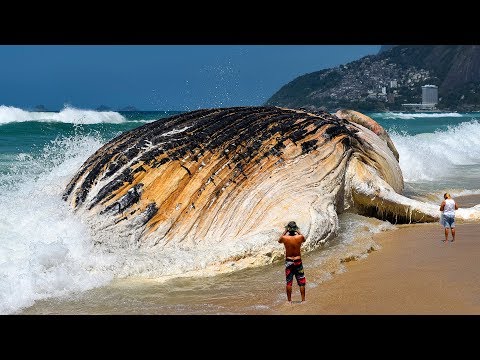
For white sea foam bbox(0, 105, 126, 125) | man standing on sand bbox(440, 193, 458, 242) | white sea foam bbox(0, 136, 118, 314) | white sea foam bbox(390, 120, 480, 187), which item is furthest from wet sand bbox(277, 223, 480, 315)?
white sea foam bbox(0, 105, 126, 125)

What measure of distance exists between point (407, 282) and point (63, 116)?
3474 centimetres

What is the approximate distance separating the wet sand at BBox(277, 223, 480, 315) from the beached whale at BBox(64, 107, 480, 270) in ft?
2.25

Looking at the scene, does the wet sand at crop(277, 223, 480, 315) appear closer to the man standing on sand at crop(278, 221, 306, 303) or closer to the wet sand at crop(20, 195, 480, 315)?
the wet sand at crop(20, 195, 480, 315)

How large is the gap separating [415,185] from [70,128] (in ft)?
81.4

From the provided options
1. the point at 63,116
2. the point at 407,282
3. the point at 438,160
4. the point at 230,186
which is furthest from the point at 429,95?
the point at 407,282

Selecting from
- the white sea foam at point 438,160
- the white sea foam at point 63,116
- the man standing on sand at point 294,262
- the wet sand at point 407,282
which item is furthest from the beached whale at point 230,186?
the white sea foam at point 63,116

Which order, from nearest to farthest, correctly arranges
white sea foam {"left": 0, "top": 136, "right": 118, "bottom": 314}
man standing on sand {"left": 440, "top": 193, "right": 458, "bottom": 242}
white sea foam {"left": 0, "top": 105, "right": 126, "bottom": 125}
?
white sea foam {"left": 0, "top": 136, "right": 118, "bottom": 314}
man standing on sand {"left": 440, "top": 193, "right": 458, "bottom": 242}
white sea foam {"left": 0, "top": 105, "right": 126, "bottom": 125}

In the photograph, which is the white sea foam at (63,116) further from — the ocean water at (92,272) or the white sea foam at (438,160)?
the ocean water at (92,272)

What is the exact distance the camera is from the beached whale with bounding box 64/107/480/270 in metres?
5.92

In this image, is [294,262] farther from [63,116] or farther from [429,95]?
[429,95]

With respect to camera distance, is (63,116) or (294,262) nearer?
(294,262)

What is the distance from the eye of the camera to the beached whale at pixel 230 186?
592cm

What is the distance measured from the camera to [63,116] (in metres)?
37.2
